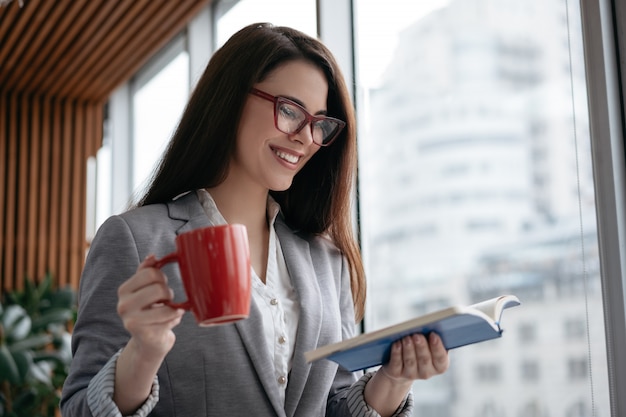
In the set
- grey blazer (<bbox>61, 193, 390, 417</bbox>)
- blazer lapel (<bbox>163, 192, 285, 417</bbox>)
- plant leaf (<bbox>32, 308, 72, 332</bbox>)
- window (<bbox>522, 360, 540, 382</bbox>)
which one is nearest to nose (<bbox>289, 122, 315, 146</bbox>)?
grey blazer (<bbox>61, 193, 390, 417</bbox>)

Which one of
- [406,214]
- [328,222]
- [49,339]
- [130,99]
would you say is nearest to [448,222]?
[406,214]

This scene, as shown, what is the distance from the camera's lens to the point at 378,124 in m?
3.49

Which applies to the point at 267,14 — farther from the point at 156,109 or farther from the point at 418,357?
the point at 418,357

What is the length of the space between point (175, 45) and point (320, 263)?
4233 millimetres

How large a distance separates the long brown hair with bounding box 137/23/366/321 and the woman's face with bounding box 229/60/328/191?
2cm

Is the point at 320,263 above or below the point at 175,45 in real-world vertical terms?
below

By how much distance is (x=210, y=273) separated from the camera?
1.14m

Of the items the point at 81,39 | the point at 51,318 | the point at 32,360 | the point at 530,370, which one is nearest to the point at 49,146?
the point at 81,39

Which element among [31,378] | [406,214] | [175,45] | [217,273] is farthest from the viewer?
[175,45]

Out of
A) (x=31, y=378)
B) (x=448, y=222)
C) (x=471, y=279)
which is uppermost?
(x=448, y=222)

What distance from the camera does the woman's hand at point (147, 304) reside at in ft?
3.75

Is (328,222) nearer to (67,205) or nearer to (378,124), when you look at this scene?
(378,124)

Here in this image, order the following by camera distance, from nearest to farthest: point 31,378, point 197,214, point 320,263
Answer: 1. point 197,214
2. point 320,263
3. point 31,378

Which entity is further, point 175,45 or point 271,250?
point 175,45
